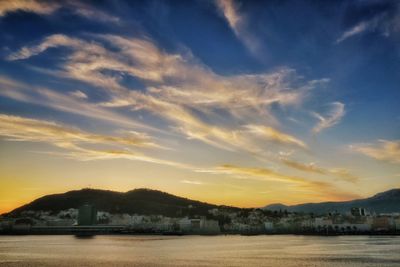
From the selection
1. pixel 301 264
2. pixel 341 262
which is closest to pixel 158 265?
pixel 301 264

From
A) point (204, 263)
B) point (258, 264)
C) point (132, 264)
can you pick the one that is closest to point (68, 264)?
point (132, 264)

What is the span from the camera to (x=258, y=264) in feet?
262

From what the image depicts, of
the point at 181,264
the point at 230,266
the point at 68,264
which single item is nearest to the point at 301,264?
the point at 230,266

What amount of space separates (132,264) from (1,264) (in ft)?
83.2

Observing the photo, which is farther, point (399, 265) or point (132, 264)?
point (132, 264)

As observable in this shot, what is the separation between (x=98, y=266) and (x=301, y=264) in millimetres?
36571

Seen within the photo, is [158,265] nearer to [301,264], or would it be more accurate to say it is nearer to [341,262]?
[301,264]

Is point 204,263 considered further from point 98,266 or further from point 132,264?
point 98,266

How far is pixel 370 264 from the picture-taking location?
249ft

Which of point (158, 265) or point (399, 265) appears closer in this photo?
point (399, 265)

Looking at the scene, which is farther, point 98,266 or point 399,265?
point 98,266

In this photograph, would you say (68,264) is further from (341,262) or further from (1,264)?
(341,262)

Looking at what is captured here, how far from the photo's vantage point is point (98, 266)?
7812 centimetres

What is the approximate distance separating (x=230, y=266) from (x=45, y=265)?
111 feet
